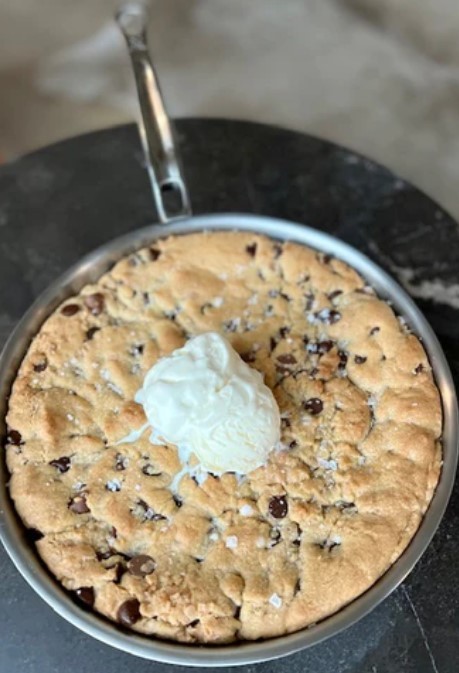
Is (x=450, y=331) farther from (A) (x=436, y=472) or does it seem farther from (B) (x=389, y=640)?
(B) (x=389, y=640)

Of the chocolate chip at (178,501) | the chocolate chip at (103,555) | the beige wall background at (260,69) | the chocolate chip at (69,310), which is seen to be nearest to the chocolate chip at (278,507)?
the chocolate chip at (178,501)

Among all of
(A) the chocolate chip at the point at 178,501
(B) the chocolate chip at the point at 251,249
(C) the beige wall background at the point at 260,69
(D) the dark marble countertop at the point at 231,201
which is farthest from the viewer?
(C) the beige wall background at the point at 260,69

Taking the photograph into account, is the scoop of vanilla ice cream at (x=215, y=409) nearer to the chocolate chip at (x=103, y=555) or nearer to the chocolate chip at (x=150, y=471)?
the chocolate chip at (x=150, y=471)

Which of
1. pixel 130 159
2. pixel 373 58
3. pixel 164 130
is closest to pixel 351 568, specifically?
pixel 164 130

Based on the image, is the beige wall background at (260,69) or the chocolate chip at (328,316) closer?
the chocolate chip at (328,316)

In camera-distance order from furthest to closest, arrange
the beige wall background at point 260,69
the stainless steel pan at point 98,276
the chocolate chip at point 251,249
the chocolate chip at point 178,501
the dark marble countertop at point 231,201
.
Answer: the beige wall background at point 260,69
the dark marble countertop at point 231,201
the chocolate chip at point 251,249
the chocolate chip at point 178,501
the stainless steel pan at point 98,276

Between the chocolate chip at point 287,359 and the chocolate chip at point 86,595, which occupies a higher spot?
the chocolate chip at point 287,359

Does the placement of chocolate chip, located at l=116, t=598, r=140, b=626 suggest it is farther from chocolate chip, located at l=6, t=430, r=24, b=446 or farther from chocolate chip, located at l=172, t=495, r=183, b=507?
chocolate chip, located at l=6, t=430, r=24, b=446
